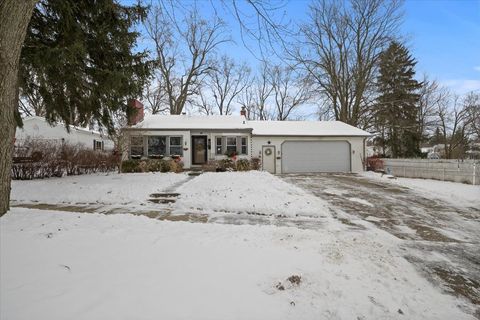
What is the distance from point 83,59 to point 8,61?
518cm

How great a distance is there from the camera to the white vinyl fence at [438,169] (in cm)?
1388

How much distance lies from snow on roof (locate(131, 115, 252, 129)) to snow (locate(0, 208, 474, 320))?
14.9 metres

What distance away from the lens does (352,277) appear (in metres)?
3.69

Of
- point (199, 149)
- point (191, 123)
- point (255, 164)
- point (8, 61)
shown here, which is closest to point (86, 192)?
point (8, 61)

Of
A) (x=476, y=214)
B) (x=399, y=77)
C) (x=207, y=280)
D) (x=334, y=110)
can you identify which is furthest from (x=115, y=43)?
(x=399, y=77)

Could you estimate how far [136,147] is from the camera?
19.4m

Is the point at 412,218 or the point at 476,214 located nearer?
the point at 412,218

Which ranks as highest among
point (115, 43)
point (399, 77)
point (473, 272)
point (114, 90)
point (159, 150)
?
point (399, 77)

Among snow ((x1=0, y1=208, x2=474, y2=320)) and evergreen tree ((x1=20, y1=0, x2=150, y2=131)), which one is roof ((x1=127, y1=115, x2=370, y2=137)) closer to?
evergreen tree ((x1=20, y1=0, x2=150, y2=131))

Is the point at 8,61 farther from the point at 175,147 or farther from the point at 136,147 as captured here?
the point at 175,147

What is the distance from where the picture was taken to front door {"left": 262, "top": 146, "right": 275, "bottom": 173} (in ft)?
70.2

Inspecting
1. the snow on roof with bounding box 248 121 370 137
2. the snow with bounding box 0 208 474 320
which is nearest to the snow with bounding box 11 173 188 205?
the snow with bounding box 0 208 474 320

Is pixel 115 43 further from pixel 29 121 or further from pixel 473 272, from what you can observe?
pixel 29 121

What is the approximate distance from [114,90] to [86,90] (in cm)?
133
